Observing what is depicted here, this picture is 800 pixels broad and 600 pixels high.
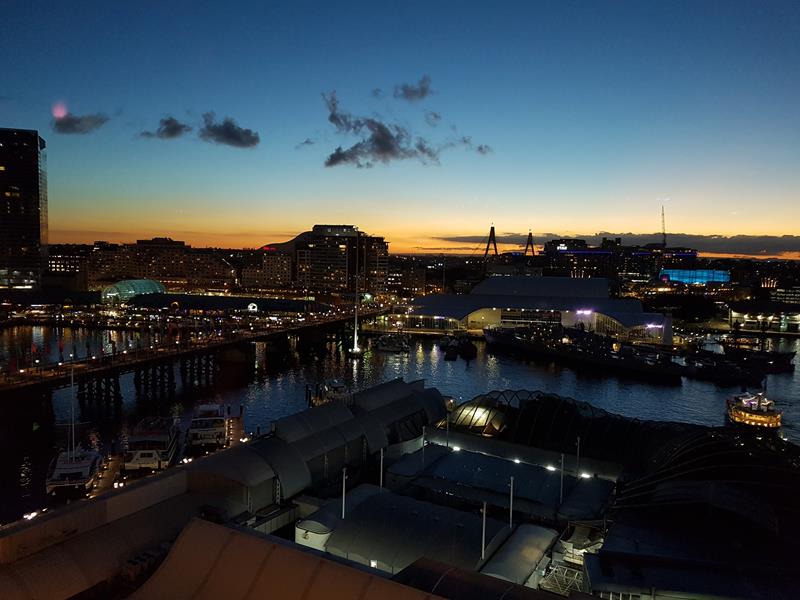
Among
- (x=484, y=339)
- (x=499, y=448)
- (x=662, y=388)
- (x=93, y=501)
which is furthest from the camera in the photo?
(x=484, y=339)

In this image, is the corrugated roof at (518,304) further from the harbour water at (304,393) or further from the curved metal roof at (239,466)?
the curved metal roof at (239,466)

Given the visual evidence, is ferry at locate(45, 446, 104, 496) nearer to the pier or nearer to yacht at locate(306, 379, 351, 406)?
the pier

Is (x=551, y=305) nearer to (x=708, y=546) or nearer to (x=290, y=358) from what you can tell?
(x=290, y=358)

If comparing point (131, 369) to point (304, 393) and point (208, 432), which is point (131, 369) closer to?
point (304, 393)

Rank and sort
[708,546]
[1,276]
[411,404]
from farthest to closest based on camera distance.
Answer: [1,276], [411,404], [708,546]

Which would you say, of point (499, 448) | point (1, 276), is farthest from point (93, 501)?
point (1, 276)

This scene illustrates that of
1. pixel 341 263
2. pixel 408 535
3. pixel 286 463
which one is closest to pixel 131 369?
pixel 286 463
